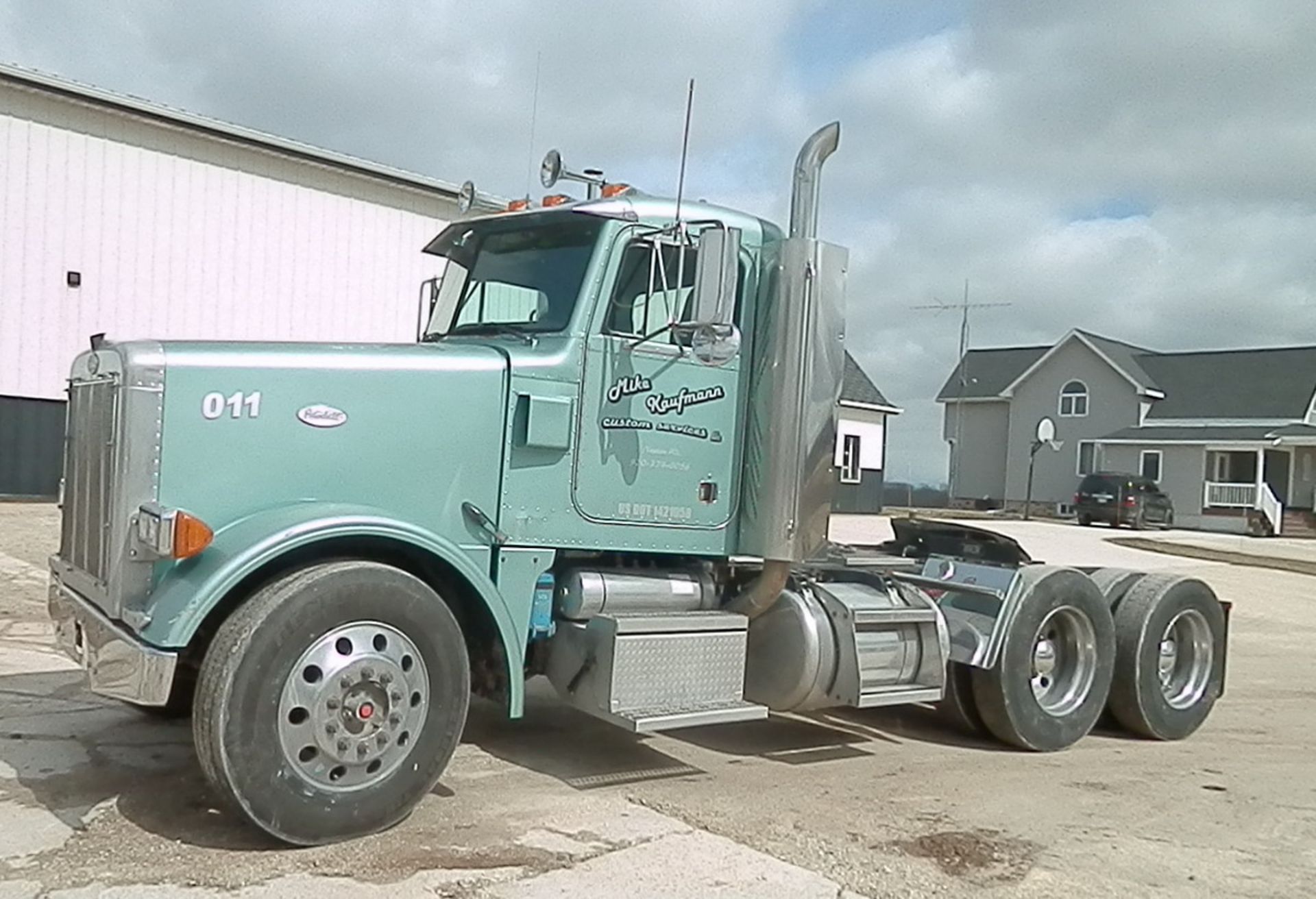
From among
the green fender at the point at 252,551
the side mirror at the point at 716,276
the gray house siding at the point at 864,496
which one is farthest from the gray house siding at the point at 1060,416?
the green fender at the point at 252,551

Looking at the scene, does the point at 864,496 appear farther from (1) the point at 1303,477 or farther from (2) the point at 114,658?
(2) the point at 114,658

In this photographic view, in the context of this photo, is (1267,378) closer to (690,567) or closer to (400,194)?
(400,194)

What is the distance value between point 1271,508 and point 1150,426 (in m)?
5.53

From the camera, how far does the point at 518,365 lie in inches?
230

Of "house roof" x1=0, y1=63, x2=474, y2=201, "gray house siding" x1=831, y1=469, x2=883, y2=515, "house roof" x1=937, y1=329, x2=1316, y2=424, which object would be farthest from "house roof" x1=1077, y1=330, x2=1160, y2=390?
"house roof" x1=0, y1=63, x2=474, y2=201

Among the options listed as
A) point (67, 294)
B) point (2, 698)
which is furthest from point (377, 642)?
point (67, 294)

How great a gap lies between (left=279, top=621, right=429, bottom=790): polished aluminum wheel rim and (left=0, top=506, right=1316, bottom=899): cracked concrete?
33cm

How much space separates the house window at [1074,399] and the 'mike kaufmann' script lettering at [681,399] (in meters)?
42.6

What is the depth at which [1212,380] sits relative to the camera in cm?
4488

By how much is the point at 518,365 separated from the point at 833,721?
3725 mm

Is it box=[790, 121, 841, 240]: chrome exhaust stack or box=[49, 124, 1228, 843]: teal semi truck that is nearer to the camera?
box=[49, 124, 1228, 843]: teal semi truck

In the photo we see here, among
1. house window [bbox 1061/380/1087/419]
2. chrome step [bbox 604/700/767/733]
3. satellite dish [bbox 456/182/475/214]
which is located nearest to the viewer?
chrome step [bbox 604/700/767/733]

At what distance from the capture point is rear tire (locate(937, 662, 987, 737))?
755cm

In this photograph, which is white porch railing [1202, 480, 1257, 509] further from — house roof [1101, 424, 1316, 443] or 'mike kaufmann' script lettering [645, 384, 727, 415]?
'mike kaufmann' script lettering [645, 384, 727, 415]
